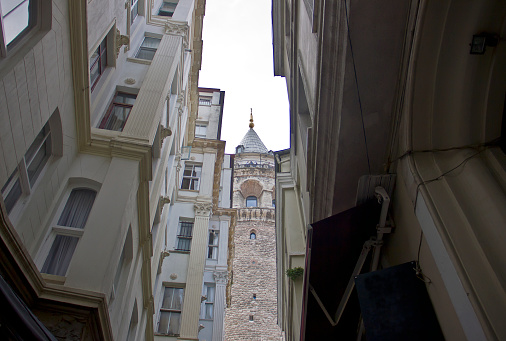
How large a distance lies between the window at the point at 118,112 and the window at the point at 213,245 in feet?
39.3

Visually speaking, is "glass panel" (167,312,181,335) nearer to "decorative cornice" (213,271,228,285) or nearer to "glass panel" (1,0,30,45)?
"decorative cornice" (213,271,228,285)

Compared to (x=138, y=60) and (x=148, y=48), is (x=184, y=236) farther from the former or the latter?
(x=138, y=60)

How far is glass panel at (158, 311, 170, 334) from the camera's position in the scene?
51.3ft

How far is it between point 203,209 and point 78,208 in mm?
12540

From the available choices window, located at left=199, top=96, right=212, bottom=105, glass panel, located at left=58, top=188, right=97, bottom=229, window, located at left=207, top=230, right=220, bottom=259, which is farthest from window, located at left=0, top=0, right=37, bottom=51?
window, located at left=199, top=96, right=212, bottom=105

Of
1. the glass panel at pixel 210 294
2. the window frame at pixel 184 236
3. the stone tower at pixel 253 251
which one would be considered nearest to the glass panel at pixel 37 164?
the window frame at pixel 184 236

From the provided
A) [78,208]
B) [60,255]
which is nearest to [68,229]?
[60,255]

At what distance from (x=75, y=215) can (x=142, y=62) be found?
20.8ft

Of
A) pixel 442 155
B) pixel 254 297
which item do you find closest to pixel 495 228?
pixel 442 155

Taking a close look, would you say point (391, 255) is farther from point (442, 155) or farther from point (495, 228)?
point (495, 228)

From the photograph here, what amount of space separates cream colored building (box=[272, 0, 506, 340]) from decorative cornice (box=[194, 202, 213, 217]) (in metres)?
14.1

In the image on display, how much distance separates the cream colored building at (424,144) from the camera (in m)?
3.55

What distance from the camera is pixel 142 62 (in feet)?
41.1

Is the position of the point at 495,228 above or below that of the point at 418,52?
below
